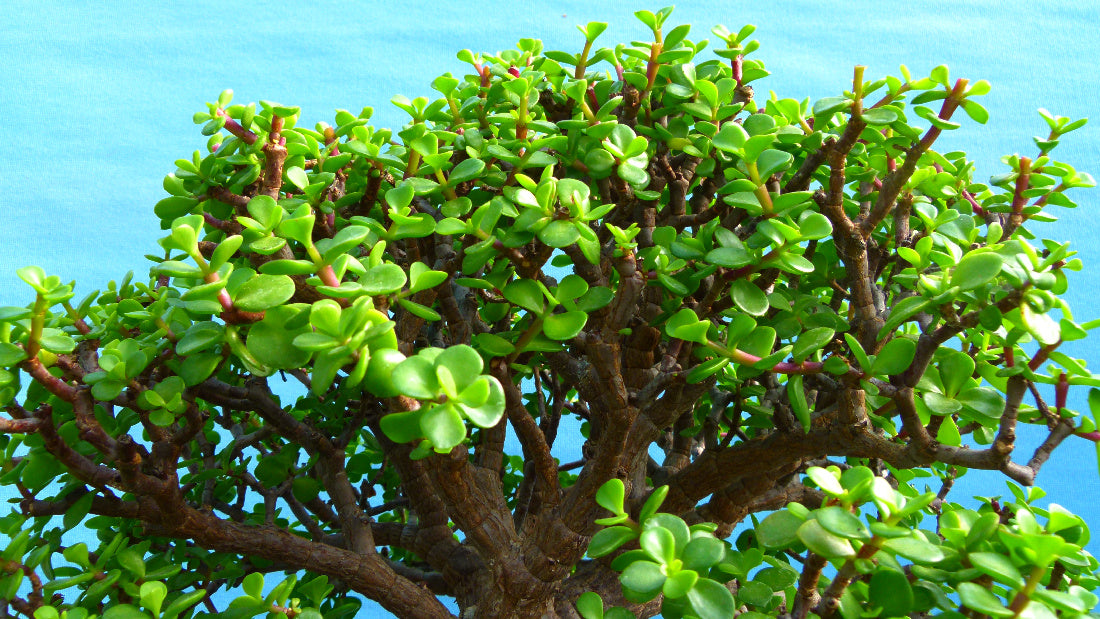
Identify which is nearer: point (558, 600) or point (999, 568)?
point (999, 568)

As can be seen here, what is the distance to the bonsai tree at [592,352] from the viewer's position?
2.19ft

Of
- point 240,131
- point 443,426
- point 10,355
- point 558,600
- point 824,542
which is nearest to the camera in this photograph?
point 443,426

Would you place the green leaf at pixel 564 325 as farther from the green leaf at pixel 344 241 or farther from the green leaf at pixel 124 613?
the green leaf at pixel 124 613

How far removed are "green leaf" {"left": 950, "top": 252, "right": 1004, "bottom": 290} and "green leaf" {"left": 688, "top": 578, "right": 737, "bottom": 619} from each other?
0.28 metres

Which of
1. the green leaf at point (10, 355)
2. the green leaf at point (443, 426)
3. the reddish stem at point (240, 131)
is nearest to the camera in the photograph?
the green leaf at point (443, 426)

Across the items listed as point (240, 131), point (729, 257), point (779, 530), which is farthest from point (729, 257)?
point (240, 131)

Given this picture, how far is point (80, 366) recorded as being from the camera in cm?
92

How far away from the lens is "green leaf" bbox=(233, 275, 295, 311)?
651mm

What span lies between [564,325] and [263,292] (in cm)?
23

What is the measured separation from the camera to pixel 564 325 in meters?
0.74

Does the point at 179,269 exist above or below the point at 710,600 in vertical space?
above

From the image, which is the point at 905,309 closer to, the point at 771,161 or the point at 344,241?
the point at 771,161

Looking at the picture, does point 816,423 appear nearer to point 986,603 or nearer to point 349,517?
point 986,603

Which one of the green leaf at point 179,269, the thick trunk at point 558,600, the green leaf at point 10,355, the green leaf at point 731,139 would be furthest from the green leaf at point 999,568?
the green leaf at point 10,355
